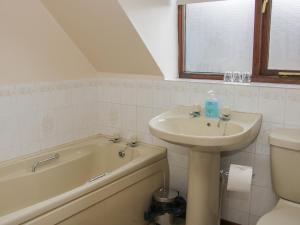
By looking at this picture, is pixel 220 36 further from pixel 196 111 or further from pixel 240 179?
pixel 240 179

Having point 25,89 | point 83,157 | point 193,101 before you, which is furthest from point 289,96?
point 25,89

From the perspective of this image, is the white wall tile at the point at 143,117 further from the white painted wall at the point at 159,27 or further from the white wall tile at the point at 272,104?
the white wall tile at the point at 272,104

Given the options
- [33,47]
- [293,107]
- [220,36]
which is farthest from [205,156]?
[33,47]

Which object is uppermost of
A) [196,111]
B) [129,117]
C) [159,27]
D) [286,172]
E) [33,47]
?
[159,27]

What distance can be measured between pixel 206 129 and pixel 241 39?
2.30 feet

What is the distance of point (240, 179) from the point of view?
1723mm

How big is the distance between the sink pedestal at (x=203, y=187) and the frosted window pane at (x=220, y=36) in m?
0.74

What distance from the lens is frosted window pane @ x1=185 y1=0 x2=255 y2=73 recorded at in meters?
2.16

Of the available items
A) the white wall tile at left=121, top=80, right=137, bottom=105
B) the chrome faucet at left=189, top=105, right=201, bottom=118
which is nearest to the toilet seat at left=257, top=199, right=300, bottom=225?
the chrome faucet at left=189, top=105, right=201, bottom=118

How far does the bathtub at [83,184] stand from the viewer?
164 centimetres

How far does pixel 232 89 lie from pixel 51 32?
140 cm

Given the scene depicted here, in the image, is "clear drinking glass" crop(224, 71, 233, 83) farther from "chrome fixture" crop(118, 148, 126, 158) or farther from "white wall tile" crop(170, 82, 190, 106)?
"chrome fixture" crop(118, 148, 126, 158)

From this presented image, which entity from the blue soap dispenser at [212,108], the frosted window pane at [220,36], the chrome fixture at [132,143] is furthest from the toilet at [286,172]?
the chrome fixture at [132,143]

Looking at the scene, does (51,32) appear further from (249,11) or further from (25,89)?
(249,11)
